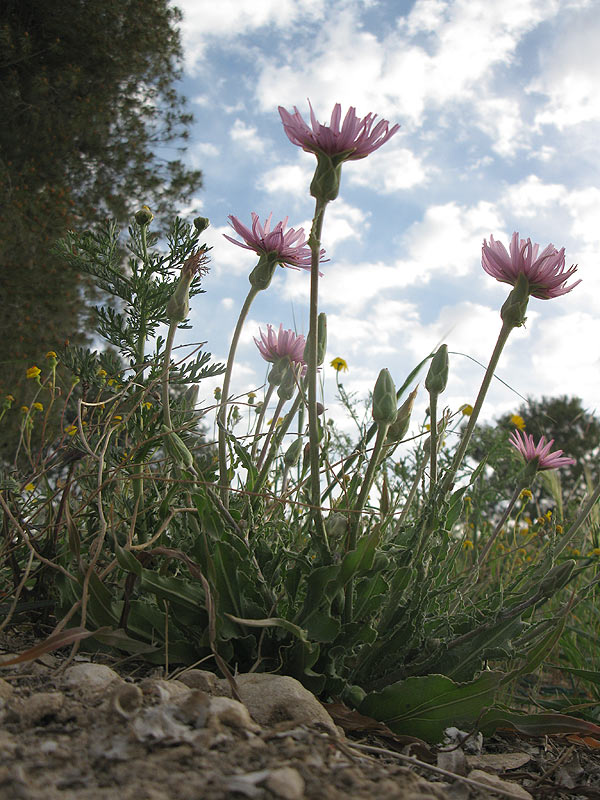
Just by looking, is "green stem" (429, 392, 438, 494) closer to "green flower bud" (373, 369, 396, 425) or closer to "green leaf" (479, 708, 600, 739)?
"green flower bud" (373, 369, 396, 425)

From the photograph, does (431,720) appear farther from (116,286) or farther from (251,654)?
(116,286)

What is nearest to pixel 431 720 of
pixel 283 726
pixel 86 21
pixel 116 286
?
pixel 283 726

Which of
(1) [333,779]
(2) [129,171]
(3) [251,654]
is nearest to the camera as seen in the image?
(1) [333,779]

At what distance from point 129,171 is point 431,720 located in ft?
39.0

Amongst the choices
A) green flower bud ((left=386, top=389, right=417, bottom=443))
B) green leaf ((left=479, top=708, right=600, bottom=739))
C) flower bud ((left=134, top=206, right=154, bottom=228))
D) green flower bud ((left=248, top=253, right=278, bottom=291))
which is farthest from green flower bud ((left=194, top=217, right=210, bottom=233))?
green leaf ((left=479, top=708, right=600, bottom=739))

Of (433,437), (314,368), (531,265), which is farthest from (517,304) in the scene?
(314,368)

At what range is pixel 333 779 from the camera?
75 centimetres

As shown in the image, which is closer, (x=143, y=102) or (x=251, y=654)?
(x=251, y=654)

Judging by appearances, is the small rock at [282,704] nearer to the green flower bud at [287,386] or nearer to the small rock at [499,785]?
the small rock at [499,785]

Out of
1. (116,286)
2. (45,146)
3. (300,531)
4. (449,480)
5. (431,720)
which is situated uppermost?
(45,146)

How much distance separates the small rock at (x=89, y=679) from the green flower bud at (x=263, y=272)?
0.87 m

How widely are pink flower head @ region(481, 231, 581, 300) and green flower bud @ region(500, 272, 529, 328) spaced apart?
0.06 feet

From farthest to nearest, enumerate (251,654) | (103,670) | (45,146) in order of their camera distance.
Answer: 1. (45,146)
2. (251,654)
3. (103,670)

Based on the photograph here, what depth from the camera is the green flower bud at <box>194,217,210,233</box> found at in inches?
68.1
